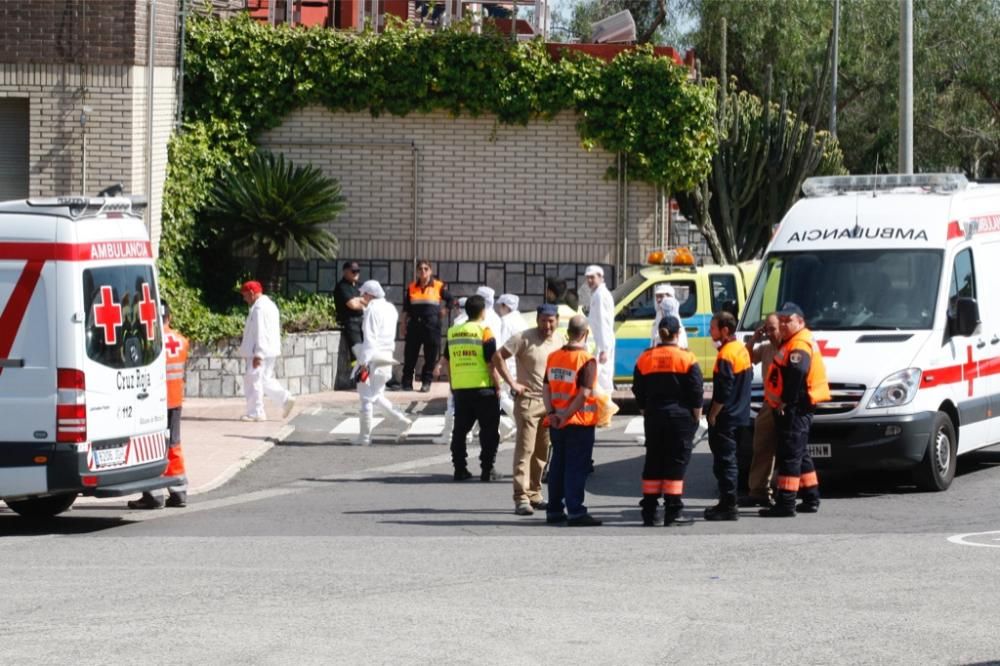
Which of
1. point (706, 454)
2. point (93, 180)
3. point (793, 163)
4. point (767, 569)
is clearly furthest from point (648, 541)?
point (793, 163)

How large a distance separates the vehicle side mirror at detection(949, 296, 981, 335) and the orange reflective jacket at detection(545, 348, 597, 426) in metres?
3.66

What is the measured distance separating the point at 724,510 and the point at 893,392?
76.7 inches

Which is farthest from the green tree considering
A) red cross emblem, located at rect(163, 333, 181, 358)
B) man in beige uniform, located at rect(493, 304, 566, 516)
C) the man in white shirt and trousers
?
red cross emblem, located at rect(163, 333, 181, 358)

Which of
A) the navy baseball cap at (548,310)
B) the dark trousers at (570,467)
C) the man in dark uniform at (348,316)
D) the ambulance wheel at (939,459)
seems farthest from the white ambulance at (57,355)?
the man in dark uniform at (348,316)

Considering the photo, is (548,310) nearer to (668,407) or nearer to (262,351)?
(668,407)

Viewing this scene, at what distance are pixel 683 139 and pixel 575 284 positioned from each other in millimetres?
2539

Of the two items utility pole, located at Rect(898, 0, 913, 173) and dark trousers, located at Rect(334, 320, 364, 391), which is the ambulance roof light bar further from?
dark trousers, located at Rect(334, 320, 364, 391)

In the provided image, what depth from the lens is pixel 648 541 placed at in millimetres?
12945

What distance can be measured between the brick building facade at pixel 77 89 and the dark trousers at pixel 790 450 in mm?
11362

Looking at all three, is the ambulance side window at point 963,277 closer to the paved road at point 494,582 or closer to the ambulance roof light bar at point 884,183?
the ambulance roof light bar at point 884,183

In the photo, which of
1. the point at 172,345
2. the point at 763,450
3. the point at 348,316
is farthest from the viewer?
the point at 348,316

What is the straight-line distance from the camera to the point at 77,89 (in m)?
22.8

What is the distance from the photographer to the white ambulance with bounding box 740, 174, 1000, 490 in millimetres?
14961

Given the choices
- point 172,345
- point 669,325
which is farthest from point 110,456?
point 669,325
